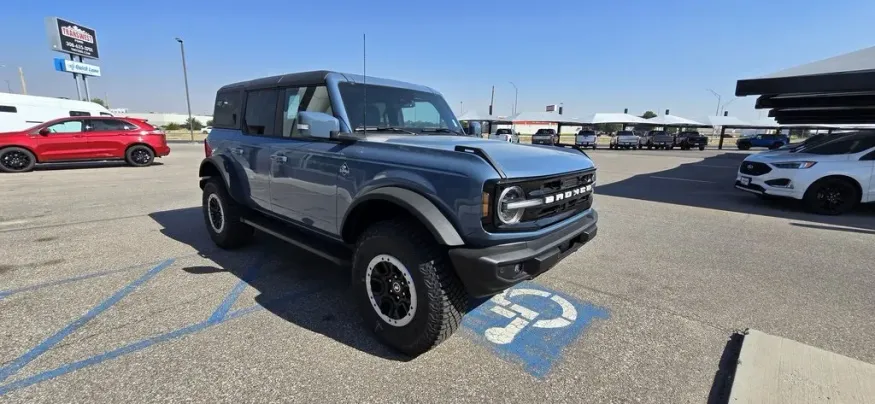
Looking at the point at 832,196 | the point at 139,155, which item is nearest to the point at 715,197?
the point at 832,196

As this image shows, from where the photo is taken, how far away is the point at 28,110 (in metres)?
18.9

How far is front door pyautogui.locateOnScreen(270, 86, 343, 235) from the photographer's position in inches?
126

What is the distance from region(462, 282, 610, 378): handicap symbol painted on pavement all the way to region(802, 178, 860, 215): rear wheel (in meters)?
7.17

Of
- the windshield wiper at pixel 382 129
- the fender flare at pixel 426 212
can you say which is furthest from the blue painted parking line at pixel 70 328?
the windshield wiper at pixel 382 129

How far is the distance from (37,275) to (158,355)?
8.19ft

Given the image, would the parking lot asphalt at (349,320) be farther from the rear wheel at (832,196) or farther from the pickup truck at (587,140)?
the pickup truck at (587,140)

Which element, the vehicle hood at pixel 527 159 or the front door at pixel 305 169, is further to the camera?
the front door at pixel 305 169

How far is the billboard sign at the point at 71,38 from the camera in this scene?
104 ft

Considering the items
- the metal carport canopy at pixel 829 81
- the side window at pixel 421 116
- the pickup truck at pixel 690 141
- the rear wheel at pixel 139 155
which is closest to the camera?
the side window at pixel 421 116

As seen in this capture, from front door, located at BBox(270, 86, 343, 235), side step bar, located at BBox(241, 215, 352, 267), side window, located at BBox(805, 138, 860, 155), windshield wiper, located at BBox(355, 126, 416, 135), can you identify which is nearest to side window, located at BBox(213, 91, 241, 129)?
front door, located at BBox(270, 86, 343, 235)

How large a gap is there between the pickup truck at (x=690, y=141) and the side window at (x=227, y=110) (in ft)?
139

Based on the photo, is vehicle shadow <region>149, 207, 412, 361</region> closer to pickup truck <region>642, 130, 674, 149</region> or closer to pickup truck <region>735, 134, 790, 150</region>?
pickup truck <region>642, 130, 674, 149</region>

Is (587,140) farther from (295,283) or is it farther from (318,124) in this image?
(318,124)

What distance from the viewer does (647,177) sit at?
13.5 metres
